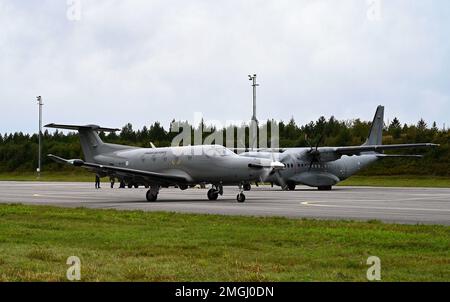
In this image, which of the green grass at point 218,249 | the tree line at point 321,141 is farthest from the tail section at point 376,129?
the green grass at point 218,249

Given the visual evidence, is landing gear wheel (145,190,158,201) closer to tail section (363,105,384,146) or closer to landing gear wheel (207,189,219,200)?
landing gear wheel (207,189,219,200)

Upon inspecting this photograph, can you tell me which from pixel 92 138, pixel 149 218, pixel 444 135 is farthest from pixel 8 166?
pixel 149 218

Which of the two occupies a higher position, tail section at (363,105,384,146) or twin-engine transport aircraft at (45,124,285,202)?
tail section at (363,105,384,146)

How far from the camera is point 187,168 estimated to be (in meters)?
31.7

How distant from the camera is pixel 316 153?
160ft

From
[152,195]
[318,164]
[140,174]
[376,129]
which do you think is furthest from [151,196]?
[376,129]

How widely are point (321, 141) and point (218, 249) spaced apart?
2925 inches

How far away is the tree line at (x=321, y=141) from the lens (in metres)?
75.6

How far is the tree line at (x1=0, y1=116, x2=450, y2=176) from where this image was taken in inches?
2975

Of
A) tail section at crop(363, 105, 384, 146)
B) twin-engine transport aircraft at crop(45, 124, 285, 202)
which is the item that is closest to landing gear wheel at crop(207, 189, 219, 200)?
twin-engine transport aircraft at crop(45, 124, 285, 202)

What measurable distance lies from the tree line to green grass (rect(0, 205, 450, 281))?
57.1 m
